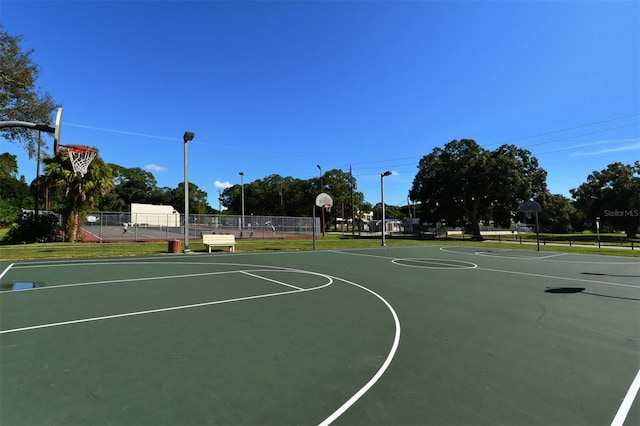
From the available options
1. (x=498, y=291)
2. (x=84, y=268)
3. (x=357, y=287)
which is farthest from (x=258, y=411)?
(x=84, y=268)

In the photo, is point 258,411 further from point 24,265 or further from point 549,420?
point 24,265

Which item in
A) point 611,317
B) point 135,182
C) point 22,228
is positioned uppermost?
point 135,182

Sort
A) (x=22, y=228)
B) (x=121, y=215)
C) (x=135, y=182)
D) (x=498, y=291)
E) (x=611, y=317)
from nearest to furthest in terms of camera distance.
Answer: (x=611, y=317) → (x=498, y=291) → (x=22, y=228) → (x=121, y=215) → (x=135, y=182)

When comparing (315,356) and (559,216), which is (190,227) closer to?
(315,356)

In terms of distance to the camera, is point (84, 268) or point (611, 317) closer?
point (611, 317)

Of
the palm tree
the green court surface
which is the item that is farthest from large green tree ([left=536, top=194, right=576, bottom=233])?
the palm tree

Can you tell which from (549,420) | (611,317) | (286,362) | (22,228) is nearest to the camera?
(549,420)

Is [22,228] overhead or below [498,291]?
overhead

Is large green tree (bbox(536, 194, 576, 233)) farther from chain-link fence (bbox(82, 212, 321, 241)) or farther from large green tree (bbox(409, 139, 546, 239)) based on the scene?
chain-link fence (bbox(82, 212, 321, 241))

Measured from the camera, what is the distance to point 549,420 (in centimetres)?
309

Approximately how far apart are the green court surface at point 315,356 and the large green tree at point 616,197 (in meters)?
53.3

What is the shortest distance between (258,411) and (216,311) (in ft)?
12.6

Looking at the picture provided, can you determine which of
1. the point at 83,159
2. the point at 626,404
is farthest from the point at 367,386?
the point at 83,159

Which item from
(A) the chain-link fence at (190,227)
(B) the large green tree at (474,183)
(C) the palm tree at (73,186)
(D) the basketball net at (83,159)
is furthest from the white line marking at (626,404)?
(B) the large green tree at (474,183)
